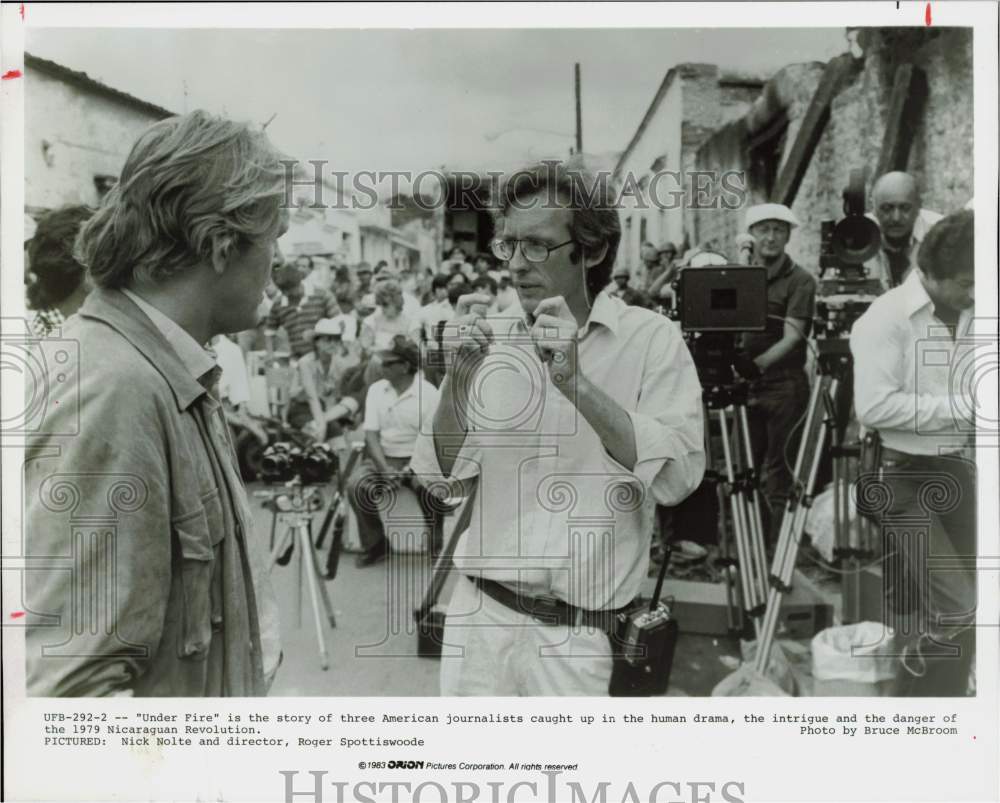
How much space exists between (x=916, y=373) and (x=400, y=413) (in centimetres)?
142

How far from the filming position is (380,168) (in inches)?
99.5

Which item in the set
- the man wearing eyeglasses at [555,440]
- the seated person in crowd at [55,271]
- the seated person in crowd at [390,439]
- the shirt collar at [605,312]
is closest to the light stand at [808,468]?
the man wearing eyeglasses at [555,440]

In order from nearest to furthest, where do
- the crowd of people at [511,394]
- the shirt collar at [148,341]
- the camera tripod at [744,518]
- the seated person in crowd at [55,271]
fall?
the shirt collar at [148,341], the crowd of people at [511,394], the seated person in crowd at [55,271], the camera tripod at [744,518]

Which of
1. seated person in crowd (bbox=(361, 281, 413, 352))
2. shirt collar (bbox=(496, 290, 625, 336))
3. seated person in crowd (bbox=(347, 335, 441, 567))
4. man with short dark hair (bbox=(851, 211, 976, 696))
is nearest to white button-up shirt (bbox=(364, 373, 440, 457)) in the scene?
seated person in crowd (bbox=(347, 335, 441, 567))

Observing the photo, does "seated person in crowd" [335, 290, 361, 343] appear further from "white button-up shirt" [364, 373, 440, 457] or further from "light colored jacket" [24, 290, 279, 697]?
"light colored jacket" [24, 290, 279, 697]

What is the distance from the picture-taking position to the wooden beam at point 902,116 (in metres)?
2.48

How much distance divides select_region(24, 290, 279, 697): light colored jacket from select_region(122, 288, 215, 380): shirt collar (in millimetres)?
31

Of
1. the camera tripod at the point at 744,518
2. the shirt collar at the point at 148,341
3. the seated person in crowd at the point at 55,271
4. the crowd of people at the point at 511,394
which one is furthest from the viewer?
the camera tripod at the point at 744,518

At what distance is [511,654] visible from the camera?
8.06 feet

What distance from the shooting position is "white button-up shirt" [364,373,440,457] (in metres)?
2.50

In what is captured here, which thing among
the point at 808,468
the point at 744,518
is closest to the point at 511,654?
the point at 744,518

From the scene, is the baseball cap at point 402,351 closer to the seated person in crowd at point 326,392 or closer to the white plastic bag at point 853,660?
the seated person in crowd at point 326,392

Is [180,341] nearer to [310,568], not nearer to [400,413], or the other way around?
[400,413]

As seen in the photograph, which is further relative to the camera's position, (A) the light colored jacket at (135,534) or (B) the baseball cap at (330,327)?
(B) the baseball cap at (330,327)
